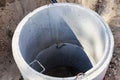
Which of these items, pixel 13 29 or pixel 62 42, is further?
pixel 13 29

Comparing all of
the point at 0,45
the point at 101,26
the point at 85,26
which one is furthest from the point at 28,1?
the point at 101,26

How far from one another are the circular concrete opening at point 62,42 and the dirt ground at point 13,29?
30 centimetres

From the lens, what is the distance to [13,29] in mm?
2561

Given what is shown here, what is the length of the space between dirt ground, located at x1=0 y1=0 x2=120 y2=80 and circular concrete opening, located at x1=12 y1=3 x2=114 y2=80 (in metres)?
0.30

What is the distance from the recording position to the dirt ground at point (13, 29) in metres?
2.36

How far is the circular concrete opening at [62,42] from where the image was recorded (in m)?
1.65

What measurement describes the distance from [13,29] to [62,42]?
0.61m

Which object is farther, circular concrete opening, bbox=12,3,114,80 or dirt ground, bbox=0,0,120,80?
dirt ground, bbox=0,0,120,80

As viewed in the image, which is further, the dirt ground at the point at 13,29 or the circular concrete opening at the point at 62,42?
the dirt ground at the point at 13,29

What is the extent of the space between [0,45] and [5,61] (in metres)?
0.17

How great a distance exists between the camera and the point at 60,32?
2078 millimetres

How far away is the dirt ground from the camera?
2.36 m

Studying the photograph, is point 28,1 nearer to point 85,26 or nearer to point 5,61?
point 5,61

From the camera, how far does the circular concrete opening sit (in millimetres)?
1652
